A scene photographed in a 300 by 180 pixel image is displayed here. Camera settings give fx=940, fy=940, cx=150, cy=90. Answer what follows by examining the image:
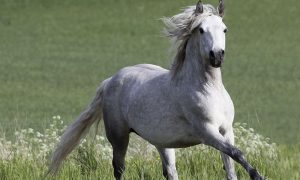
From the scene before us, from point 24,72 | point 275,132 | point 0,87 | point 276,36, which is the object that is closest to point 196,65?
point 275,132

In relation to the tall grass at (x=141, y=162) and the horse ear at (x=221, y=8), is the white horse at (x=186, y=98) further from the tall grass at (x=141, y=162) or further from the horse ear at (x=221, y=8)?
the tall grass at (x=141, y=162)

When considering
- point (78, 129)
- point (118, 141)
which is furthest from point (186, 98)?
point (78, 129)

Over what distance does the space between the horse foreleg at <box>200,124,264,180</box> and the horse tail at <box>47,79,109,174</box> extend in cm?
188

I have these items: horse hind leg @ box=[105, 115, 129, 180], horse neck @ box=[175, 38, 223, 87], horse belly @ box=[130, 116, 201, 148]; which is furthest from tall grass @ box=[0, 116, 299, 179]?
horse neck @ box=[175, 38, 223, 87]

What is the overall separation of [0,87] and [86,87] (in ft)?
6.29

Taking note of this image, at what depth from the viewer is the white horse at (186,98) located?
6.50 meters

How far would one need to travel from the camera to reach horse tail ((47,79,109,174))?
8.27 meters

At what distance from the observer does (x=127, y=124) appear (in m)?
7.76

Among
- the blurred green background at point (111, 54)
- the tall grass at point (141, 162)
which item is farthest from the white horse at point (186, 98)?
the blurred green background at point (111, 54)

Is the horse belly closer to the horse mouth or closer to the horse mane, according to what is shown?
the horse mane

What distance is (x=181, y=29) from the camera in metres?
6.89

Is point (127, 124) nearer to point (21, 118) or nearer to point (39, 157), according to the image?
point (39, 157)

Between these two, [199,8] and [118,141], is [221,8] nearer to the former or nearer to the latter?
[199,8]

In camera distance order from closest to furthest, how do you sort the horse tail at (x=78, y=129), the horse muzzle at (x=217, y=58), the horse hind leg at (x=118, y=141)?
the horse muzzle at (x=217, y=58) < the horse hind leg at (x=118, y=141) < the horse tail at (x=78, y=129)
